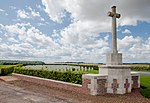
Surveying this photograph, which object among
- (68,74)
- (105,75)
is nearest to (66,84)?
(68,74)

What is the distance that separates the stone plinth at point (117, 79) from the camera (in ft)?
39.6

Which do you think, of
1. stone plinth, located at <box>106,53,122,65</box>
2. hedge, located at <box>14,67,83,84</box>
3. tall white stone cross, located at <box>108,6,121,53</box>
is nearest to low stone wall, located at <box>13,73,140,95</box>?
hedge, located at <box>14,67,83,84</box>

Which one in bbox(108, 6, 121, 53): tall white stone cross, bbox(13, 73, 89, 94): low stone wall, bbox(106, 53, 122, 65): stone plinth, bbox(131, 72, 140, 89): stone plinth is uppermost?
bbox(108, 6, 121, 53): tall white stone cross

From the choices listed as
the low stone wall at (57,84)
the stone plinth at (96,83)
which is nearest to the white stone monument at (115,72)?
the stone plinth at (96,83)

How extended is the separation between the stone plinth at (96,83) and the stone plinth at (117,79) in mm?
288

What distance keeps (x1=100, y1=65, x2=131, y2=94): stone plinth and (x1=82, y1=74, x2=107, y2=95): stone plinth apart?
288mm

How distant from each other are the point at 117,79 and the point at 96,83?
48.4 inches

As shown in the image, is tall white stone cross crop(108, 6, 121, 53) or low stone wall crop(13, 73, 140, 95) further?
tall white stone cross crop(108, 6, 121, 53)

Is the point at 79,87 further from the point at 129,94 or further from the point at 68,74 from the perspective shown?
the point at 129,94

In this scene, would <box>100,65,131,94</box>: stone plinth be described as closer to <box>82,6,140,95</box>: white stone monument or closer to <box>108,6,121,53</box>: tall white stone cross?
<box>82,6,140,95</box>: white stone monument

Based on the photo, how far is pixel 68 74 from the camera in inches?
578

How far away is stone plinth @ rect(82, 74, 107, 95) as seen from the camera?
11875 mm

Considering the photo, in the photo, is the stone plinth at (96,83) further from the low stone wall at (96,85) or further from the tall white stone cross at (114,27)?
the tall white stone cross at (114,27)

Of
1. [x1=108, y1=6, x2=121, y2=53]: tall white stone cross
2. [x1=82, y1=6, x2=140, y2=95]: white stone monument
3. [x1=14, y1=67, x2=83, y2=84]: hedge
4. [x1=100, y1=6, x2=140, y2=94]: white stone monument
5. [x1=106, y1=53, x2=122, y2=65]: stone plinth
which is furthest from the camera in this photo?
[x1=14, y1=67, x2=83, y2=84]: hedge
